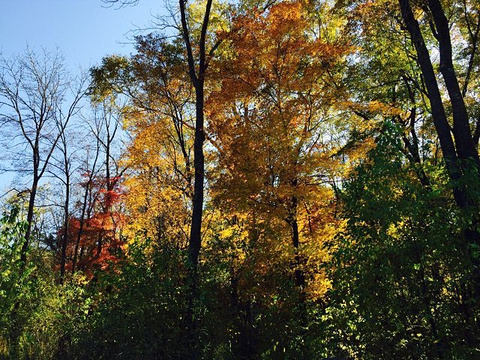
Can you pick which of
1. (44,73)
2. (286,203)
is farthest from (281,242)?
(44,73)

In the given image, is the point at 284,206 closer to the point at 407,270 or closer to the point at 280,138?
the point at 280,138

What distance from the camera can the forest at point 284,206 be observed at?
15.0 feet

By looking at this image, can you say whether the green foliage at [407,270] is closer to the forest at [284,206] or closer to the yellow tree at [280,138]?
the forest at [284,206]

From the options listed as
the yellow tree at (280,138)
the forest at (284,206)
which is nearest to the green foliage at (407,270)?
the forest at (284,206)

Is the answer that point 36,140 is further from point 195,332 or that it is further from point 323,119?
point 195,332

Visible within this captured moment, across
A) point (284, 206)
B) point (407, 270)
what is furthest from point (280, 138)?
point (407, 270)

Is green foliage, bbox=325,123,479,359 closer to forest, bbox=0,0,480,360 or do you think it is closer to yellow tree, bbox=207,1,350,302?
forest, bbox=0,0,480,360

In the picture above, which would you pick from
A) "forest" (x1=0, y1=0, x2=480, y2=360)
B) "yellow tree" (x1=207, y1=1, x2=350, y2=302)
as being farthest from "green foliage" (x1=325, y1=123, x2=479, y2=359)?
"yellow tree" (x1=207, y1=1, x2=350, y2=302)

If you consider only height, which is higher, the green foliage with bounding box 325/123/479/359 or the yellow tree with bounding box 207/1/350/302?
the yellow tree with bounding box 207/1/350/302

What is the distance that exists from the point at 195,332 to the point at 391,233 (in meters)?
3.46

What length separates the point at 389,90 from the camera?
45.2 feet

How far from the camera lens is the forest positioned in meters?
4.57

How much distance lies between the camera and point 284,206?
9797mm

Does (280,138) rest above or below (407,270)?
above
